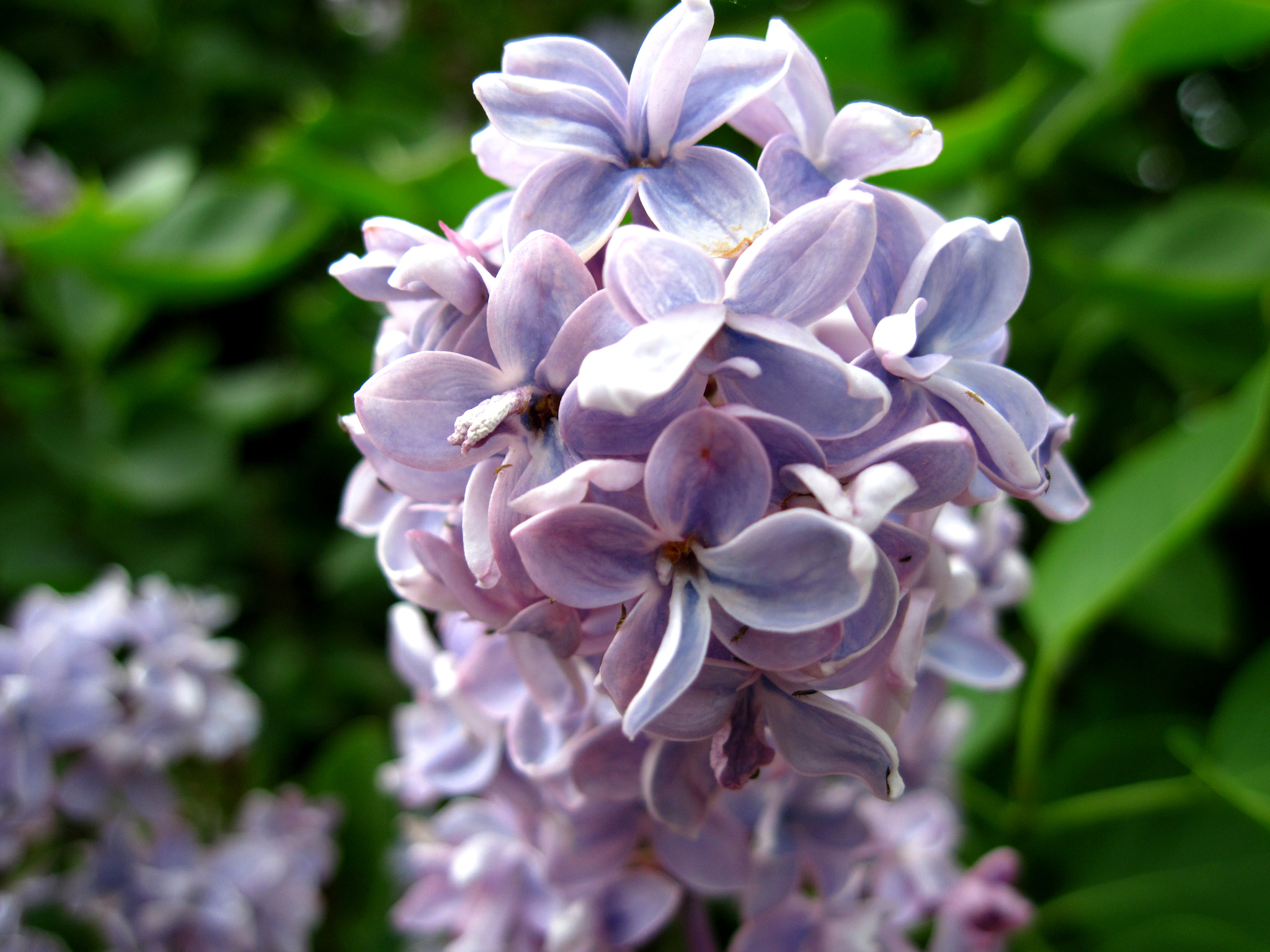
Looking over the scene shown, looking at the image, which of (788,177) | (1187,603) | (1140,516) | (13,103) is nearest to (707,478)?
(788,177)

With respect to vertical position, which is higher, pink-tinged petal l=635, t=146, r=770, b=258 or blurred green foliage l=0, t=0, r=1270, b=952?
pink-tinged petal l=635, t=146, r=770, b=258

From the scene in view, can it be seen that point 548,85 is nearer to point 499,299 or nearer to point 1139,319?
point 499,299

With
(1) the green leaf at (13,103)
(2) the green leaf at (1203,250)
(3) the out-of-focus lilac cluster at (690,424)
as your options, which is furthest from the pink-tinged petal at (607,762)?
(1) the green leaf at (13,103)

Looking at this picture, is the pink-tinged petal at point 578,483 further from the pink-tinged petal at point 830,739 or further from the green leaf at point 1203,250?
the green leaf at point 1203,250

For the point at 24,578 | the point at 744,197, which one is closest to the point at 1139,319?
the point at 744,197

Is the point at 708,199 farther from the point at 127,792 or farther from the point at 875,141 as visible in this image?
the point at 127,792

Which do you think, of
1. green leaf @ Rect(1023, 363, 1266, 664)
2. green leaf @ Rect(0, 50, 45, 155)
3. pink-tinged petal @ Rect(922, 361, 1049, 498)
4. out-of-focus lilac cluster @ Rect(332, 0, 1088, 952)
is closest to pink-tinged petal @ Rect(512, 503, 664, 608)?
Result: out-of-focus lilac cluster @ Rect(332, 0, 1088, 952)

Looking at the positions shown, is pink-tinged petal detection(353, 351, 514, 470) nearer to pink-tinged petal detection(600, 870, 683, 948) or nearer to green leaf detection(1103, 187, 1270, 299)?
pink-tinged petal detection(600, 870, 683, 948)
